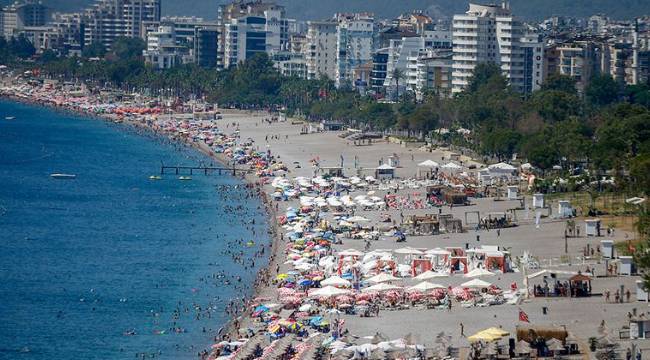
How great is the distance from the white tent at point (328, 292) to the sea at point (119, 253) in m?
3.18

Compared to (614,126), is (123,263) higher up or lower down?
lower down

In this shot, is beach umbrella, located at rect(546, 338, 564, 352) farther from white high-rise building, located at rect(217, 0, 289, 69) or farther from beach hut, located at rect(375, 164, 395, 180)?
white high-rise building, located at rect(217, 0, 289, 69)

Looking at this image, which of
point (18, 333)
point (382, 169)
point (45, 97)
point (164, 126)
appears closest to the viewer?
point (18, 333)

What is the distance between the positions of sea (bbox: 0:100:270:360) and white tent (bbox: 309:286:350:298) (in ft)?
10.4

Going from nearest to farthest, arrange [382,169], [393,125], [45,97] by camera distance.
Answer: [382,169] → [393,125] → [45,97]

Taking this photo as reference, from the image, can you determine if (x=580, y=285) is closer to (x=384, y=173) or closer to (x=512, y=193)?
(x=512, y=193)

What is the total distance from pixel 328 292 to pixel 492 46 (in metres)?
82.9

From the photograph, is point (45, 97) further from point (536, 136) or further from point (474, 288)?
point (474, 288)

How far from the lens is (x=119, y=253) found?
6875 cm

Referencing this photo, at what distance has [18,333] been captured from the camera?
173ft

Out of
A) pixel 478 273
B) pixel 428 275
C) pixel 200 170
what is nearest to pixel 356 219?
pixel 428 275

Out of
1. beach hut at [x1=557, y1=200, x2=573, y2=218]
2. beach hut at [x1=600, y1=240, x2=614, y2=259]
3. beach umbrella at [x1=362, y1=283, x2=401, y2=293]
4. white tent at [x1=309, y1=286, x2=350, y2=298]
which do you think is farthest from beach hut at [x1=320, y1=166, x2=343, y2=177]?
white tent at [x1=309, y1=286, x2=350, y2=298]

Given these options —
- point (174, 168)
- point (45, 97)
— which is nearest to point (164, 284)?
point (174, 168)

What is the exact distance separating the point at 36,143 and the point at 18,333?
73.4 metres
